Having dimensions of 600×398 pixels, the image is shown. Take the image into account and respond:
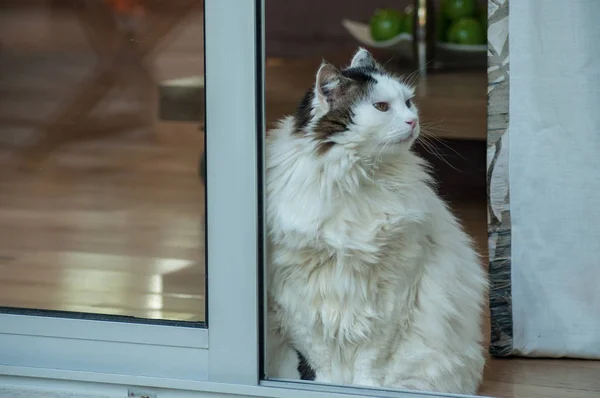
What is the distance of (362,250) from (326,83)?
1.05 ft

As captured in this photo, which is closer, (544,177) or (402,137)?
(402,137)

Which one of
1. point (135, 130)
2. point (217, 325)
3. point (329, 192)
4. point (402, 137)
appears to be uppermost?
point (135, 130)

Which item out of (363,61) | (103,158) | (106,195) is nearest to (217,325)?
(363,61)

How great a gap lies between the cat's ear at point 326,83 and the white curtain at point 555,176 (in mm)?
489

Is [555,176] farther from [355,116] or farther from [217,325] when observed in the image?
[217,325]

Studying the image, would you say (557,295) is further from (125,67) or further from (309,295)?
(125,67)

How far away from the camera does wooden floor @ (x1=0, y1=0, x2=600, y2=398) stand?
80.3 inches

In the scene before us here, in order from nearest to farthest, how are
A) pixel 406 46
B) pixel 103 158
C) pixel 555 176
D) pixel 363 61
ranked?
pixel 363 61 → pixel 555 176 → pixel 103 158 → pixel 406 46

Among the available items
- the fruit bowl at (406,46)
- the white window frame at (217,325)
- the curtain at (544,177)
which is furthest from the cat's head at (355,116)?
the fruit bowl at (406,46)

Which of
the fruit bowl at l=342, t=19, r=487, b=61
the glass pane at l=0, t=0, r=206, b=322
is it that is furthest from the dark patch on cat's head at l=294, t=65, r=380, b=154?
the fruit bowl at l=342, t=19, r=487, b=61

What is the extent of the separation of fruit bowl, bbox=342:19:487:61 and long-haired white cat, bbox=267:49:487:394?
1350 millimetres

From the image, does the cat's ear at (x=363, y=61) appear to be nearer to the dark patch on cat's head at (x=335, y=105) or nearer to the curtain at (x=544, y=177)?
the dark patch on cat's head at (x=335, y=105)

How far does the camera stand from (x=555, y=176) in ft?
6.80

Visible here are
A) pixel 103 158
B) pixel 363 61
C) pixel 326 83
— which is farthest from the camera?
→ pixel 103 158
